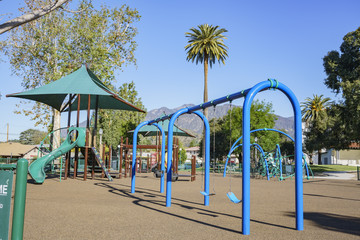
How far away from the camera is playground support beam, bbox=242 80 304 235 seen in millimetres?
5601

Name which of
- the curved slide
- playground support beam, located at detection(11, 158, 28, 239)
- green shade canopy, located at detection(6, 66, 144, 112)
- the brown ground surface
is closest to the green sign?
playground support beam, located at detection(11, 158, 28, 239)

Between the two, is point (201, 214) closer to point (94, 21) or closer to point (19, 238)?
point (19, 238)

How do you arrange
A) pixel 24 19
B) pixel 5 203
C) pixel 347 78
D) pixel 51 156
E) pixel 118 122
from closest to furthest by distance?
pixel 5 203
pixel 24 19
pixel 51 156
pixel 347 78
pixel 118 122

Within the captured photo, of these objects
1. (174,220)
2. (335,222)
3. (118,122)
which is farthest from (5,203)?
(118,122)

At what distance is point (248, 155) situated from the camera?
18.8 feet

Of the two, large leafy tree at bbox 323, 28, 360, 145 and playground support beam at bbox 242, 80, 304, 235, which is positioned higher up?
large leafy tree at bbox 323, 28, 360, 145

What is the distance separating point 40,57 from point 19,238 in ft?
85.5

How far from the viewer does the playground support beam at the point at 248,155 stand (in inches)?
221

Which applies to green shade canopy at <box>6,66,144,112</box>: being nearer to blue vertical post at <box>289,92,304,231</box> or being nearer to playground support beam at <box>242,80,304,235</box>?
playground support beam at <box>242,80,304,235</box>

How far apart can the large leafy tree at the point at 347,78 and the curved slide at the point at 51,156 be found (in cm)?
1965

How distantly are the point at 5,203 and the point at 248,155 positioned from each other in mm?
3928

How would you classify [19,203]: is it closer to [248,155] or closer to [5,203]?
[5,203]

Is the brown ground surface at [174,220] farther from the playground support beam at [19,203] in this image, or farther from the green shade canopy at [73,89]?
the green shade canopy at [73,89]

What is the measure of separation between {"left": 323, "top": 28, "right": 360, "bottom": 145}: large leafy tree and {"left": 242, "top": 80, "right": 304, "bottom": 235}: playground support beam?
→ 2071 cm
